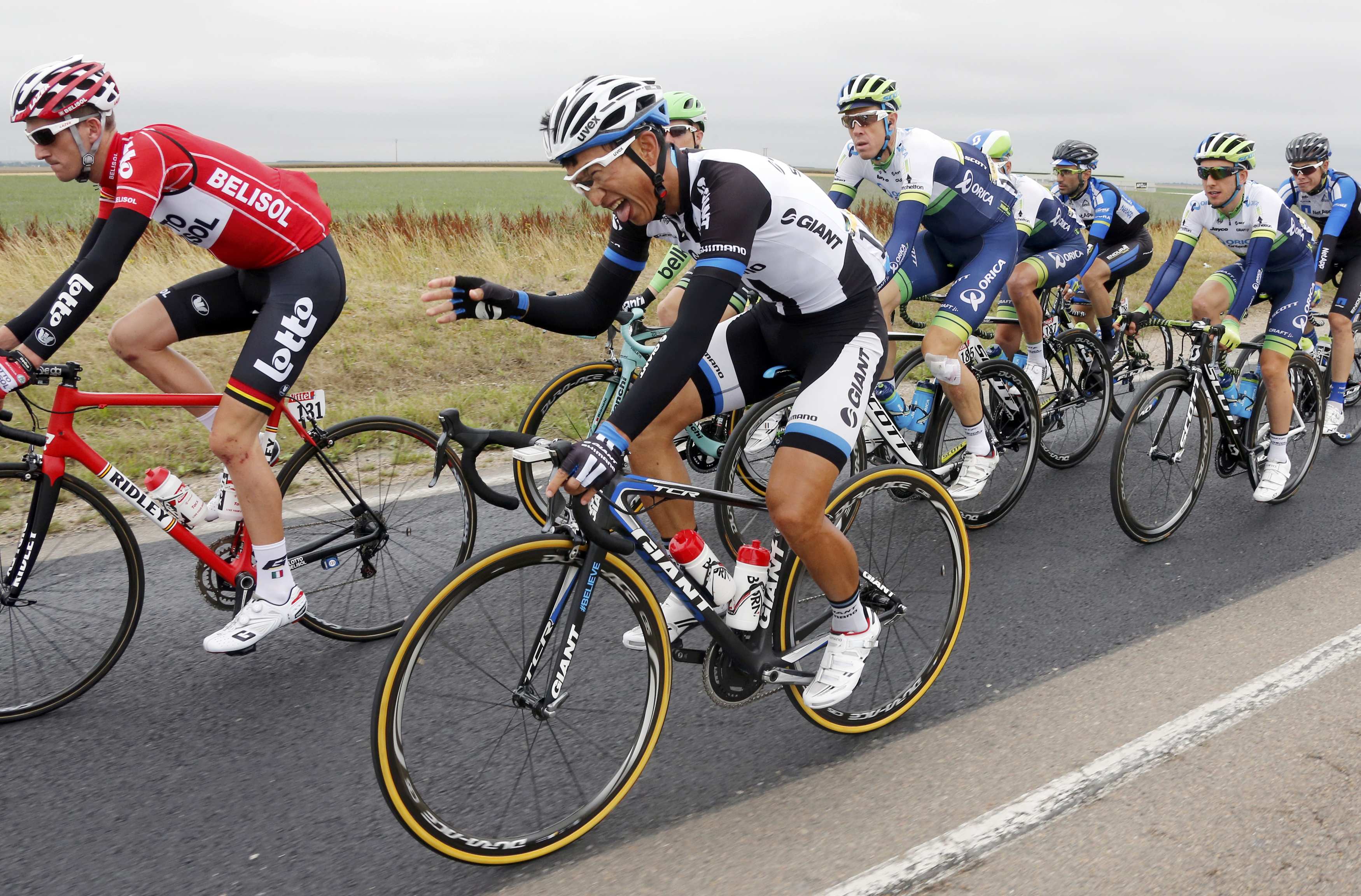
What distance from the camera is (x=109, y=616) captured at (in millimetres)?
3844

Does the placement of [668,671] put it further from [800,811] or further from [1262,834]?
[1262,834]

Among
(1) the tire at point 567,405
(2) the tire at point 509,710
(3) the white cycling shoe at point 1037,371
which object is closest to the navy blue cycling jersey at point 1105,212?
(3) the white cycling shoe at point 1037,371

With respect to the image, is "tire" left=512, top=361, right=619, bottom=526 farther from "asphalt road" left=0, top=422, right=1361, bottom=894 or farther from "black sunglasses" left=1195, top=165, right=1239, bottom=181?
"black sunglasses" left=1195, top=165, right=1239, bottom=181

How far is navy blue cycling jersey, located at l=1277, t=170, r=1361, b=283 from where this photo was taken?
7.16 m

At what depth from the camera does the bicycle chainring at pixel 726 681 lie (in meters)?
3.18

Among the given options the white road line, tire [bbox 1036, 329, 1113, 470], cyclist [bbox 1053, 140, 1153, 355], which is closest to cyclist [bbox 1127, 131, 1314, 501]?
tire [bbox 1036, 329, 1113, 470]

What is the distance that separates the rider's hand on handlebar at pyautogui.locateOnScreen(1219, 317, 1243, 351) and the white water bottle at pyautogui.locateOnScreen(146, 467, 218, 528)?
5236mm

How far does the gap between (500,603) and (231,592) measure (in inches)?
73.6

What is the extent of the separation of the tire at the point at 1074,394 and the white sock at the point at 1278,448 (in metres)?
1.10

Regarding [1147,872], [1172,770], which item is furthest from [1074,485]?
[1147,872]

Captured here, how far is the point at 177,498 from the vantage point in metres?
3.90

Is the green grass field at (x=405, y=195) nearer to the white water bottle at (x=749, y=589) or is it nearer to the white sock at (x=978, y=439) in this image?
the white sock at (x=978, y=439)

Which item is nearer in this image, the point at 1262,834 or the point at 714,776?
the point at 1262,834

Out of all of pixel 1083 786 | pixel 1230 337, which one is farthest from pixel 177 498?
pixel 1230 337
